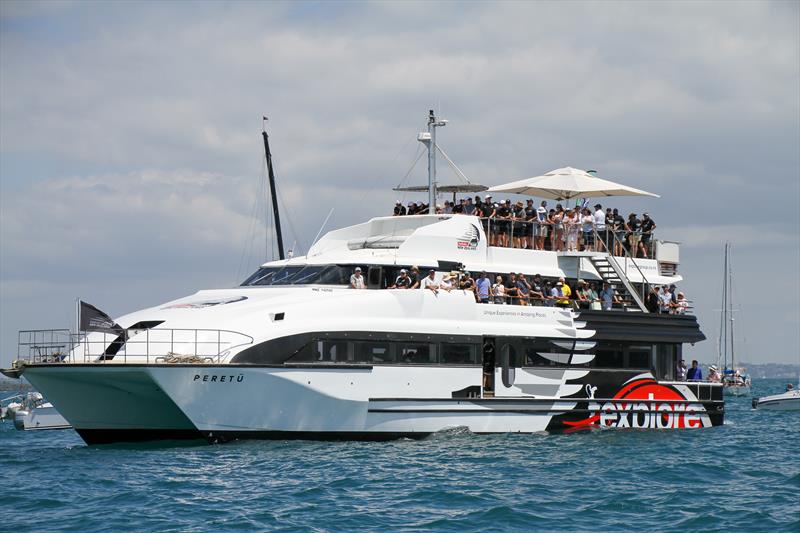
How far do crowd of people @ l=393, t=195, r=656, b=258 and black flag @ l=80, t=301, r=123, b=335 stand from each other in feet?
31.0

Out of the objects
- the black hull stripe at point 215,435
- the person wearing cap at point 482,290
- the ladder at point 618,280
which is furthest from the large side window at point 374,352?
the ladder at point 618,280

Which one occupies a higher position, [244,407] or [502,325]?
[502,325]

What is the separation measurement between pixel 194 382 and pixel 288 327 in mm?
2109

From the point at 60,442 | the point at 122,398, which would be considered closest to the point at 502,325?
the point at 122,398

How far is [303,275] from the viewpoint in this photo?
2562 cm

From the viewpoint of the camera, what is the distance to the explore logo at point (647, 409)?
27.3 m

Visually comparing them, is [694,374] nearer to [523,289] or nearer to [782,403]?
[523,289]

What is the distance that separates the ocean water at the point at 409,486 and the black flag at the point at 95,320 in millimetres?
2329

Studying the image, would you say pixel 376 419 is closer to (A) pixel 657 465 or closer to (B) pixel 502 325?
(B) pixel 502 325

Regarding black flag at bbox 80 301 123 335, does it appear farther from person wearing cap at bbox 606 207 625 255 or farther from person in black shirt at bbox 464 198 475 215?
person wearing cap at bbox 606 207 625 255

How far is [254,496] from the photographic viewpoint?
1781 centimetres

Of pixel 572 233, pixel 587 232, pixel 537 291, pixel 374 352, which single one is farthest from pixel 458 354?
pixel 587 232

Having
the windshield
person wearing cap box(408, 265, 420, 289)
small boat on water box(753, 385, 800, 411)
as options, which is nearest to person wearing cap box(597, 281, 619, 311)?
person wearing cap box(408, 265, 420, 289)

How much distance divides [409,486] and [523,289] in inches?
368
